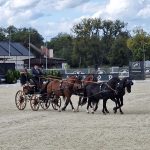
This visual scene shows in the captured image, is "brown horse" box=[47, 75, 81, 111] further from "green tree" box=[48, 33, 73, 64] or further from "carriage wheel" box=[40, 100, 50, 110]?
"green tree" box=[48, 33, 73, 64]

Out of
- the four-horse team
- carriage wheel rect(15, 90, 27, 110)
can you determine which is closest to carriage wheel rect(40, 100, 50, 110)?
the four-horse team

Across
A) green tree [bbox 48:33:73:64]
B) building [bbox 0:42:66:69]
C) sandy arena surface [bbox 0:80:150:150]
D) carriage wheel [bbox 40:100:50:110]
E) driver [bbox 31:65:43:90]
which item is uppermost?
green tree [bbox 48:33:73:64]

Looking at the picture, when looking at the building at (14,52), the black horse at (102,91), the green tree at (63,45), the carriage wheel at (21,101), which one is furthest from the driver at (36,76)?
the green tree at (63,45)

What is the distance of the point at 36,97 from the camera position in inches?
1016

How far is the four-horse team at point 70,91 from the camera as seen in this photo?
907 inches

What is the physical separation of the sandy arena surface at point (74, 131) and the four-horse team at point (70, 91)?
76 centimetres

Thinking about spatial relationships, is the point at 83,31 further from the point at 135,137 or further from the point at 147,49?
the point at 135,137

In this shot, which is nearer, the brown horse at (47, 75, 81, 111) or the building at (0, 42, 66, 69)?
the brown horse at (47, 75, 81, 111)

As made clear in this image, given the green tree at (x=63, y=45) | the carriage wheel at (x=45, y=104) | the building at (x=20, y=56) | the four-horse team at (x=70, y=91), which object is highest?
the green tree at (x=63, y=45)

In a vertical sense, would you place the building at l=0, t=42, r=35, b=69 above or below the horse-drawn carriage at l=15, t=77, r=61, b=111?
above

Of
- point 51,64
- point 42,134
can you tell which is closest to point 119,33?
point 51,64

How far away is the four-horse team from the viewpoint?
23031mm

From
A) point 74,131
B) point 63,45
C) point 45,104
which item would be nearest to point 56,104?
point 45,104

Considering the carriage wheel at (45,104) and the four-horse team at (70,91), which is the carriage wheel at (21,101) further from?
the carriage wheel at (45,104)
